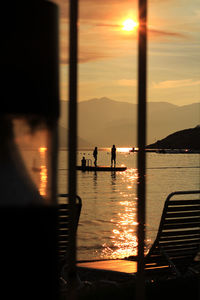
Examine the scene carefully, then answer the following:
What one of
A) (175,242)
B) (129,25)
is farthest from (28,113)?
(175,242)

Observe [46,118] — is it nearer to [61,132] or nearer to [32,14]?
[61,132]

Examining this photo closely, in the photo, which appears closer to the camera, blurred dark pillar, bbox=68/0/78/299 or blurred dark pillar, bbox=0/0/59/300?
blurred dark pillar, bbox=0/0/59/300

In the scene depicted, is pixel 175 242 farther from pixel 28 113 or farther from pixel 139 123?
pixel 28 113

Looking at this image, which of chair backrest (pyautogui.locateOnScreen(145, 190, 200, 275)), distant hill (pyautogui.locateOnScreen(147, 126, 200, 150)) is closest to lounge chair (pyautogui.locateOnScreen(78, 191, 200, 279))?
chair backrest (pyautogui.locateOnScreen(145, 190, 200, 275))

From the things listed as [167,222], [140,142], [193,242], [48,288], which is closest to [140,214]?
[140,142]

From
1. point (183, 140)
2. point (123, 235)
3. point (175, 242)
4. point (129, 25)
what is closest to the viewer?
point (129, 25)

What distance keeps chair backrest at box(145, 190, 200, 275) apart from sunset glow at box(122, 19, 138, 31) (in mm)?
3206

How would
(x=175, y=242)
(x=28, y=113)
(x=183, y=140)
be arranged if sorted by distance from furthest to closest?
(x=183, y=140), (x=175, y=242), (x=28, y=113)

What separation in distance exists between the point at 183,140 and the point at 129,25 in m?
165

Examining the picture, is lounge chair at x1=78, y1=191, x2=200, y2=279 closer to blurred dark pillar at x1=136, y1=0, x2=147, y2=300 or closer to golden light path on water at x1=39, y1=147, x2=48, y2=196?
blurred dark pillar at x1=136, y1=0, x2=147, y2=300

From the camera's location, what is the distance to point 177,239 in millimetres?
4879

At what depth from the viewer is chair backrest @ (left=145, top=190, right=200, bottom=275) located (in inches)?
180

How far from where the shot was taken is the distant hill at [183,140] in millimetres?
→ 153125

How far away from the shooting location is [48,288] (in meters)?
1.16
